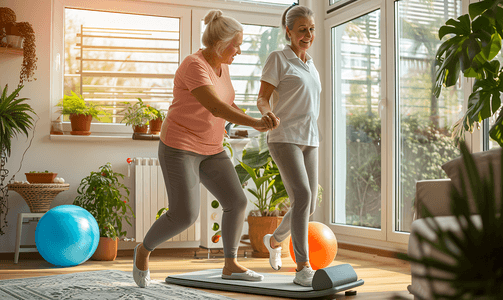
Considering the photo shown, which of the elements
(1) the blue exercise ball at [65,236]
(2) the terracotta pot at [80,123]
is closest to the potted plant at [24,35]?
(2) the terracotta pot at [80,123]

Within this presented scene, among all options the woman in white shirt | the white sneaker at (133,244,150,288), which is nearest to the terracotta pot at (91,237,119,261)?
the white sneaker at (133,244,150,288)

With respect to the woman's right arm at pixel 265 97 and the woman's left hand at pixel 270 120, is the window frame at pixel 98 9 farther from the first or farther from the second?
the woman's left hand at pixel 270 120

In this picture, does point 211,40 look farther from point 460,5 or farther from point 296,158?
point 460,5

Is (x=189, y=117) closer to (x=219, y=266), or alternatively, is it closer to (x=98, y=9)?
(x=219, y=266)

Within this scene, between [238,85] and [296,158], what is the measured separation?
87.6 inches

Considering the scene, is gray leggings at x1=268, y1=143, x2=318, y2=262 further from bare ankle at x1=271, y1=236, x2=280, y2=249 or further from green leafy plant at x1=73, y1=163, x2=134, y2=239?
green leafy plant at x1=73, y1=163, x2=134, y2=239

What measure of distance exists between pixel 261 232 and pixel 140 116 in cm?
134

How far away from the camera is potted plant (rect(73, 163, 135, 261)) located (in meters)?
3.58

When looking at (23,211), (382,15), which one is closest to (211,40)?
(382,15)

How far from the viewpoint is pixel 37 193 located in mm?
3465

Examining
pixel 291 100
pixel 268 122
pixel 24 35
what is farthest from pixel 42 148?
pixel 268 122

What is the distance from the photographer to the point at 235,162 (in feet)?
13.3

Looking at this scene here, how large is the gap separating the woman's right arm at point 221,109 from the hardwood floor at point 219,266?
835 millimetres

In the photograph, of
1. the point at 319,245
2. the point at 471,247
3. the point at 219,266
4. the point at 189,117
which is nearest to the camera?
the point at 471,247
